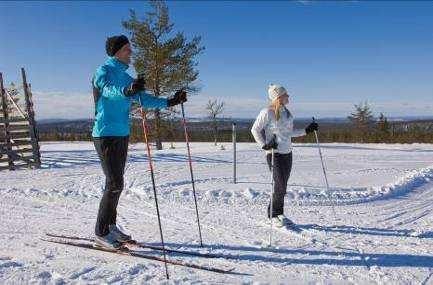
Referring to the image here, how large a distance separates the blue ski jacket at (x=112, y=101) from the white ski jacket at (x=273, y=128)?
1.68 m

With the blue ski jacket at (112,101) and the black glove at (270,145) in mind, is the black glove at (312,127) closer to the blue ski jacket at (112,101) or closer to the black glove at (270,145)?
the black glove at (270,145)

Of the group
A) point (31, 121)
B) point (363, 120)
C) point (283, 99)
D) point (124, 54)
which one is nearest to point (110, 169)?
point (124, 54)

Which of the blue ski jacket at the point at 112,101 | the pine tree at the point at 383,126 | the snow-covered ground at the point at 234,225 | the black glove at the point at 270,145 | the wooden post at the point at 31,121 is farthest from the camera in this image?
the pine tree at the point at 383,126

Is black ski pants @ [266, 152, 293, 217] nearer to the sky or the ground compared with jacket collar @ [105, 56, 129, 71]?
nearer to the ground

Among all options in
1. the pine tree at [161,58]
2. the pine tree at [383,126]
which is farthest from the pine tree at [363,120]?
the pine tree at [161,58]

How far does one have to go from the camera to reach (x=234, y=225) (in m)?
7.12

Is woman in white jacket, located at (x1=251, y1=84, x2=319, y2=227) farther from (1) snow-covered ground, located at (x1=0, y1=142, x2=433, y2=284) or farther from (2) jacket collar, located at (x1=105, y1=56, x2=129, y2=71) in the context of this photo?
(2) jacket collar, located at (x1=105, y1=56, x2=129, y2=71)

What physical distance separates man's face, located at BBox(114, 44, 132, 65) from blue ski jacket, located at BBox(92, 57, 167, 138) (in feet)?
0.15

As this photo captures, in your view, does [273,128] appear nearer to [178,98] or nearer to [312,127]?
[312,127]

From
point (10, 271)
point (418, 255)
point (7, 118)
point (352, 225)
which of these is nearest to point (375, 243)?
point (418, 255)

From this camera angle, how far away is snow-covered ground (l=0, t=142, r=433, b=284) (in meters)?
4.86

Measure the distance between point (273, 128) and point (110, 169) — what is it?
2.43 meters

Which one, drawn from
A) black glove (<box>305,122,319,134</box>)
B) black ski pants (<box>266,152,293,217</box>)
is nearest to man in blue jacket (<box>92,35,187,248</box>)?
black ski pants (<box>266,152,293,217</box>)

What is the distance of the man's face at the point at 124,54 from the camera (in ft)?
18.2
